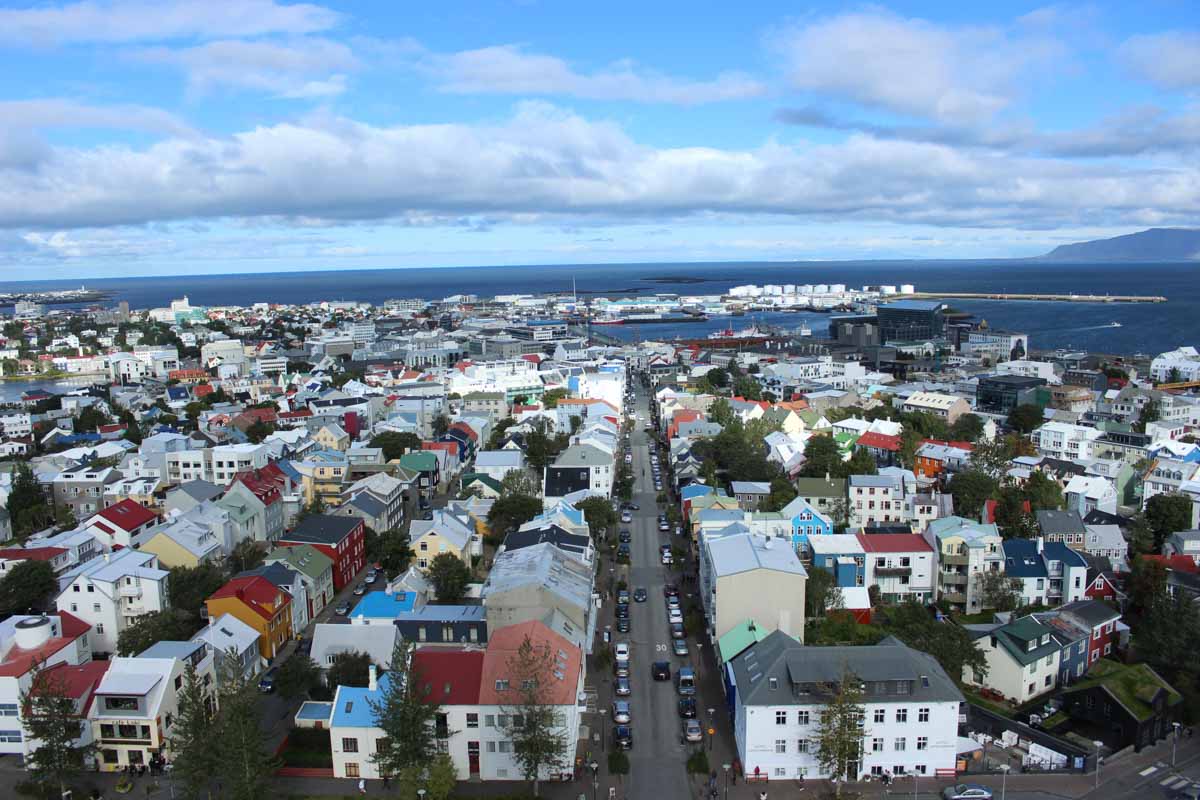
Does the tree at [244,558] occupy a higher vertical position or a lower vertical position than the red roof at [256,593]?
lower

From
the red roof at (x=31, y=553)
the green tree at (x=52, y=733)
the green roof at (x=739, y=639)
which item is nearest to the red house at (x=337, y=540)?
the red roof at (x=31, y=553)

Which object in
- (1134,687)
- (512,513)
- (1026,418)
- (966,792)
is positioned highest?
(1026,418)

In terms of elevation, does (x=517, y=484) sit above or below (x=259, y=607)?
above

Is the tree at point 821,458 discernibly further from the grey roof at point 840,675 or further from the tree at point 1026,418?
the grey roof at point 840,675

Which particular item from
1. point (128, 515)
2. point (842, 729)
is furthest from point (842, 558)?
point (128, 515)

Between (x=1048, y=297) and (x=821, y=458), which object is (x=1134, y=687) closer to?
(x=821, y=458)

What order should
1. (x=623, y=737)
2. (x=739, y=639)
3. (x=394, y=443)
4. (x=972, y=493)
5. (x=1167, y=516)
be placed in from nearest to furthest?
(x=623, y=737) < (x=739, y=639) < (x=1167, y=516) < (x=972, y=493) < (x=394, y=443)

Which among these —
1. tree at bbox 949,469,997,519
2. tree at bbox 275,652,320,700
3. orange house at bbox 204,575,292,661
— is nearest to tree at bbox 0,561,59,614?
orange house at bbox 204,575,292,661
